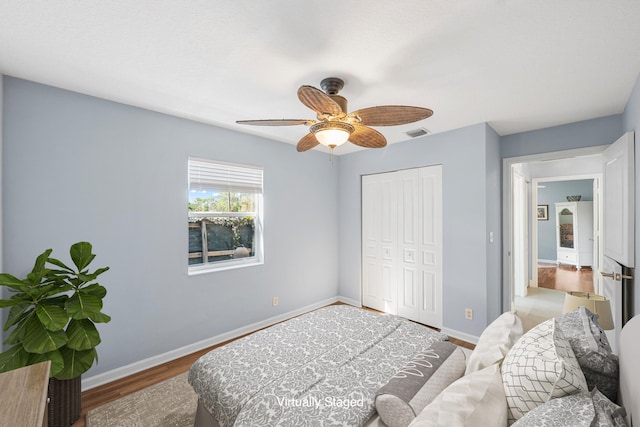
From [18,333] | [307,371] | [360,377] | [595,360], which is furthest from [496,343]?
[18,333]

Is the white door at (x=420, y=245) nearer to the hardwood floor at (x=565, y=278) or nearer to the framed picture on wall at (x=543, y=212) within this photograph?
the hardwood floor at (x=565, y=278)

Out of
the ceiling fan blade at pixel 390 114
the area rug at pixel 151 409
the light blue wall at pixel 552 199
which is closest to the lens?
the ceiling fan blade at pixel 390 114

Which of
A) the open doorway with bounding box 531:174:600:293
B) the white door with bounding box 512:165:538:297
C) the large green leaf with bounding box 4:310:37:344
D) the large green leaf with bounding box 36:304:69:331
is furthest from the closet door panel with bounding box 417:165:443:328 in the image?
the open doorway with bounding box 531:174:600:293

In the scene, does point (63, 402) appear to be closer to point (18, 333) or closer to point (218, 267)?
point (18, 333)

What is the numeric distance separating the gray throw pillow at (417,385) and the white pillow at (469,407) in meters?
0.17

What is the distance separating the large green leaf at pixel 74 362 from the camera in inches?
72.9

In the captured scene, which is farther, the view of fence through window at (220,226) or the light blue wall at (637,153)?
the view of fence through window at (220,226)

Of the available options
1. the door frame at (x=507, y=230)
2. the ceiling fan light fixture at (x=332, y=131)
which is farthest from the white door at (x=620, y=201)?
the ceiling fan light fixture at (x=332, y=131)

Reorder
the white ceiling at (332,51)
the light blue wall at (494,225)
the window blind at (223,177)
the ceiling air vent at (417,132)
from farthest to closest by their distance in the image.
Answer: the ceiling air vent at (417,132) → the light blue wall at (494,225) → the window blind at (223,177) → the white ceiling at (332,51)

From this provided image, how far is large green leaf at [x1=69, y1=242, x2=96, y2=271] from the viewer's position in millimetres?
2002

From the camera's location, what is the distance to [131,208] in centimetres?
264

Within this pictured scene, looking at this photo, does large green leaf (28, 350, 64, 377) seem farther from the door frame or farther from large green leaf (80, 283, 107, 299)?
the door frame

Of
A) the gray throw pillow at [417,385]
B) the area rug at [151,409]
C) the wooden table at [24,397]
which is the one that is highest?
the wooden table at [24,397]

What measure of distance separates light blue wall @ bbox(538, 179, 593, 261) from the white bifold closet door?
6.54m
